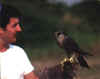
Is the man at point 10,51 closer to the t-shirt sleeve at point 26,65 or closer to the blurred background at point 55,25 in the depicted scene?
the t-shirt sleeve at point 26,65

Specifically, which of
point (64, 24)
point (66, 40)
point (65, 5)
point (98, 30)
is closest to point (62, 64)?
point (66, 40)

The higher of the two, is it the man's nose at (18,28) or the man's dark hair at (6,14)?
the man's dark hair at (6,14)

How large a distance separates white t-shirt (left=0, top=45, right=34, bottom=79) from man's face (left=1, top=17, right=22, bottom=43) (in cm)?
12

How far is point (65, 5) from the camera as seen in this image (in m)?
21.9

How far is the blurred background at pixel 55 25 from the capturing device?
11.9 metres

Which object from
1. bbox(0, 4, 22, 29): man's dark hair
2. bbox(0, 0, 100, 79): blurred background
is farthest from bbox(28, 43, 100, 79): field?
bbox(0, 4, 22, 29): man's dark hair

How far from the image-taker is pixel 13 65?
2.50 metres

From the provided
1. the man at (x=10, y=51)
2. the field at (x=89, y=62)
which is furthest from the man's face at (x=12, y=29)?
the field at (x=89, y=62)

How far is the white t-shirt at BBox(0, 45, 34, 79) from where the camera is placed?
2490 millimetres

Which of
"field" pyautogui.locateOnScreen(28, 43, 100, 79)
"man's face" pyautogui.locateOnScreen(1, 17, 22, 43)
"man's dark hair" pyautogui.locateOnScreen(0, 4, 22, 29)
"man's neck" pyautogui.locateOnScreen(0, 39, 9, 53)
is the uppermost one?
"man's dark hair" pyautogui.locateOnScreen(0, 4, 22, 29)

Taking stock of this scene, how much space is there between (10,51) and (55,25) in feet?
49.6

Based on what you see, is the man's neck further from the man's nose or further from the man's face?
the man's nose

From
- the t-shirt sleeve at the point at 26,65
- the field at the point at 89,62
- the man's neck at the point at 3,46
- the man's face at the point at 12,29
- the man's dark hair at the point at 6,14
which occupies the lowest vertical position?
the field at the point at 89,62

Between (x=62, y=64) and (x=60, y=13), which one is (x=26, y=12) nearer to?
(x=60, y=13)
